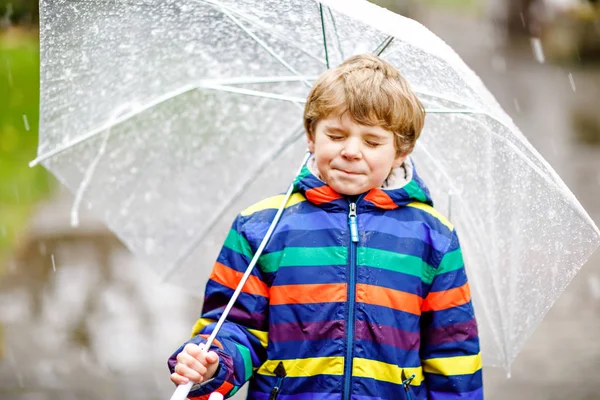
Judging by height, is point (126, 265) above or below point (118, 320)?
above

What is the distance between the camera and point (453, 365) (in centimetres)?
293

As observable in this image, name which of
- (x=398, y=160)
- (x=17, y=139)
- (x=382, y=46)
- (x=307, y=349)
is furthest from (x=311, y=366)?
(x=17, y=139)

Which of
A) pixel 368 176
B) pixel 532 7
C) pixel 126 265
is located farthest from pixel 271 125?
pixel 532 7

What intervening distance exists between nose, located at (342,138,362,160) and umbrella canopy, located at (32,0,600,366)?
337 millimetres

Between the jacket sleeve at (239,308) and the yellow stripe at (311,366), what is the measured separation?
8cm

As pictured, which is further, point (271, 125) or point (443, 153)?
point (271, 125)

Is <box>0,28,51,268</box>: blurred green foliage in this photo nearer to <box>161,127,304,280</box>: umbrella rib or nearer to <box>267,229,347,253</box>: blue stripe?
<box>161,127,304,280</box>: umbrella rib

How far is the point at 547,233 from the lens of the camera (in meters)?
3.05

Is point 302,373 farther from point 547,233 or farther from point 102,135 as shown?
point 102,135

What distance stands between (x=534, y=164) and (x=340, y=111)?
64 cm

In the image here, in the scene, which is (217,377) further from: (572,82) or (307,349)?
(572,82)

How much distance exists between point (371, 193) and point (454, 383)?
62 cm

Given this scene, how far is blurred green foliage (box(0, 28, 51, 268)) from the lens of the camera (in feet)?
27.7

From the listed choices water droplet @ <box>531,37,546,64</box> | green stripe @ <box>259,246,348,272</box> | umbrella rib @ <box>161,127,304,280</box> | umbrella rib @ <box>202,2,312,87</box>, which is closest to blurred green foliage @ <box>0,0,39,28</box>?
water droplet @ <box>531,37,546,64</box>
